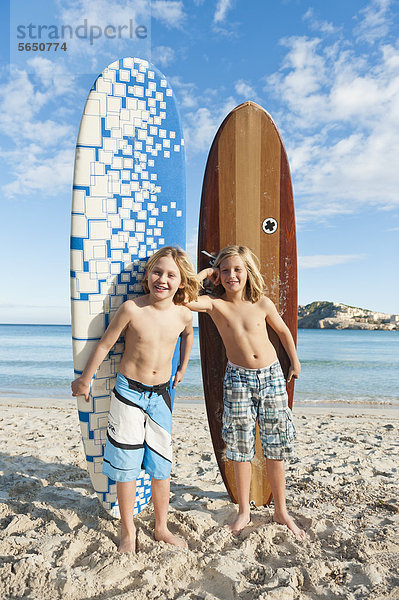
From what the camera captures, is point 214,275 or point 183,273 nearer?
point 183,273

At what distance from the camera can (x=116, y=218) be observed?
229cm

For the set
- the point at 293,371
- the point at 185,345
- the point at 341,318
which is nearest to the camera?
the point at 185,345

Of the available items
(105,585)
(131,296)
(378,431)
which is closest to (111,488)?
(105,585)

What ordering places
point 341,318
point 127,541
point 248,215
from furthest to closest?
point 341,318 → point 248,215 → point 127,541

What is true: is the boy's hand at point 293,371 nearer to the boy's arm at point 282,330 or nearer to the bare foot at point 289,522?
the boy's arm at point 282,330

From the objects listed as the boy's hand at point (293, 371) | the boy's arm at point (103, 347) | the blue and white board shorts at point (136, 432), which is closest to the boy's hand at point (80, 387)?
the boy's arm at point (103, 347)

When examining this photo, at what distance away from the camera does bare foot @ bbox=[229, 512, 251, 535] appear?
2.18 m

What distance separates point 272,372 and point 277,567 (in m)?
0.91

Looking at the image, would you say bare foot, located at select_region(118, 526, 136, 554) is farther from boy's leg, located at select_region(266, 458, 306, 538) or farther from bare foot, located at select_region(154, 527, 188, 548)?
boy's leg, located at select_region(266, 458, 306, 538)

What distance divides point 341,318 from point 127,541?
36.9m

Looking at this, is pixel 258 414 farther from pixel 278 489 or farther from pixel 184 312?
pixel 184 312

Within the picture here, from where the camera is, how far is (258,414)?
2312 mm

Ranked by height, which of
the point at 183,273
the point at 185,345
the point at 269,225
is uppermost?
the point at 269,225

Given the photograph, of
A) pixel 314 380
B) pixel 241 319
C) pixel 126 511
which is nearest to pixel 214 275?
pixel 241 319
